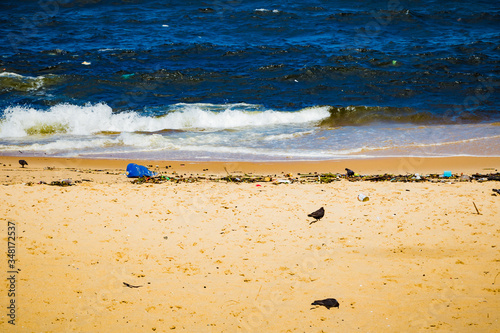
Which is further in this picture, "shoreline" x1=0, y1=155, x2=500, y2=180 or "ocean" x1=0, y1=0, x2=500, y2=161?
"ocean" x1=0, y1=0, x2=500, y2=161

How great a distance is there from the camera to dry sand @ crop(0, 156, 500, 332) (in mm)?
3697

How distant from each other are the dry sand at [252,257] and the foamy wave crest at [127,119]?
5.00 metres

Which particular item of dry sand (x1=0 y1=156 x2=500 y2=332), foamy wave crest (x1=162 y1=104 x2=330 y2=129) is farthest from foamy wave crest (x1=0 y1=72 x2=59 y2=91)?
dry sand (x1=0 y1=156 x2=500 y2=332)

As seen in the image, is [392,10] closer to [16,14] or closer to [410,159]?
[410,159]

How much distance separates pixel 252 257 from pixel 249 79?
10.5 metres

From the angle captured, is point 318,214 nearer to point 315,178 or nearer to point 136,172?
point 315,178

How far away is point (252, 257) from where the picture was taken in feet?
15.0

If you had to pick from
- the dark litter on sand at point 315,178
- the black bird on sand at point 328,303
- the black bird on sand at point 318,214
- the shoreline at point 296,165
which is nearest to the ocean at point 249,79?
the shoreline at point 296,165

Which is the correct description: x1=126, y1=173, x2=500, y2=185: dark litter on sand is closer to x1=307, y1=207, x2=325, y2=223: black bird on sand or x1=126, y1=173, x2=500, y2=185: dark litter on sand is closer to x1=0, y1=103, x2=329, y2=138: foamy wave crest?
x1=307, y1=207, x2=325, y2=223: black bird on sand

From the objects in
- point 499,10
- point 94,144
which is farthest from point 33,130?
point 499,10

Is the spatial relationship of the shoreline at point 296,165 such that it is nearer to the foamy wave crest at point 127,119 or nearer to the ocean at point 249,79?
the ocean at point 249,79

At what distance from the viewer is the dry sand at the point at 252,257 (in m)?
3.70

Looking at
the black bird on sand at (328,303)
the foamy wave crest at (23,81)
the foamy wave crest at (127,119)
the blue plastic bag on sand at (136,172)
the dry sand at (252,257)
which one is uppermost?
the foamy wave crest at (23,81)

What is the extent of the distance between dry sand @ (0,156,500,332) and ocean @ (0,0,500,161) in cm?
300
